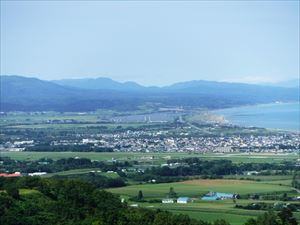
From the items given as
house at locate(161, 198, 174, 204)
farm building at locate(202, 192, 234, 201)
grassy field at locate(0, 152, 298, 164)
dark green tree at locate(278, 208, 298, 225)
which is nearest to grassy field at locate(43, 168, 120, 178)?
grassy field at locate(0, 152, 298, 164)

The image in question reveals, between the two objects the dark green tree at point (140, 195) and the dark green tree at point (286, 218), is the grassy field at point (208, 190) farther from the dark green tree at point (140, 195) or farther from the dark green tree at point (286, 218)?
the dark green tree at point (286, 218)

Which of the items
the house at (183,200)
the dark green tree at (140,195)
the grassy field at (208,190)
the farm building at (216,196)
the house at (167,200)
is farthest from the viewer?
the farm building at (216,196)

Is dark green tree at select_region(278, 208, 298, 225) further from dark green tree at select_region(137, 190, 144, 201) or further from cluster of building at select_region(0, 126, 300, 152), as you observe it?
cluster of building at select_region(0, 126, 300, 152)

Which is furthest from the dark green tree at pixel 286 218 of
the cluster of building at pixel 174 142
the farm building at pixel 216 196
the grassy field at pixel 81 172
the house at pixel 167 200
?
the cluster of building at pixel 174 142

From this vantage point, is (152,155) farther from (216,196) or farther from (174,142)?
(216,196)

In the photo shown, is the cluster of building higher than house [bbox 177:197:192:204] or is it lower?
higher

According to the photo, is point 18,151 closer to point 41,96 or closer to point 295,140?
point 295,140

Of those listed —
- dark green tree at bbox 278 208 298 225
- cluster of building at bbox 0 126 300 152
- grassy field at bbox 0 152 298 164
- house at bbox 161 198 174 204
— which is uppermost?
dark green tree at bbox 278 208 298 225

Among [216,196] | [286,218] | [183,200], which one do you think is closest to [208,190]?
[216,196]

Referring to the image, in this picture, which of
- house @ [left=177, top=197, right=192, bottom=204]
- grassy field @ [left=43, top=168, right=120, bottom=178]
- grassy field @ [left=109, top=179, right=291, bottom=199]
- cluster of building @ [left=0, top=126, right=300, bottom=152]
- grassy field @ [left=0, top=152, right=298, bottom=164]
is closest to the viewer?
house @ [left=177, top=197, right=192, bottom=204]
